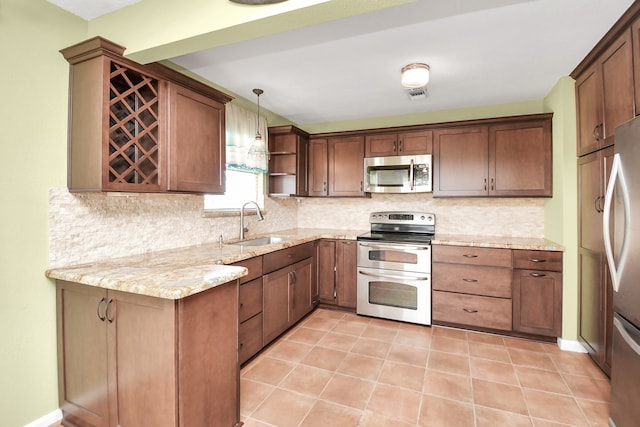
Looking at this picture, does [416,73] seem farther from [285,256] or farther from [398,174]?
[285,256]

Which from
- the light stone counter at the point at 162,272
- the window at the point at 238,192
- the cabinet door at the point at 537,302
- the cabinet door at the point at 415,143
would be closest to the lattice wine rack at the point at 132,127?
the light stone counter at the point at 162,272

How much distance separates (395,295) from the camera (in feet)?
10.8

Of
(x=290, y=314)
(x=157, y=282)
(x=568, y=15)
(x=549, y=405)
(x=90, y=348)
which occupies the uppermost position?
(x=568, y=15)

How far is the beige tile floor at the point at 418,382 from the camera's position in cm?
182

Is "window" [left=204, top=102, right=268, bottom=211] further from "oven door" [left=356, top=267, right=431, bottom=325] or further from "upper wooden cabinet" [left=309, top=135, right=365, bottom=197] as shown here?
"oven door" [left=356, top=267, right=431, bottom=325]

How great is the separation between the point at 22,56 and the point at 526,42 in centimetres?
315

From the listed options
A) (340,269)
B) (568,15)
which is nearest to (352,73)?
(568,15)

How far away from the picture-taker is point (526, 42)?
2.15 meters

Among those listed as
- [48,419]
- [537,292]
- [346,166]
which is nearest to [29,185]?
[48,419]

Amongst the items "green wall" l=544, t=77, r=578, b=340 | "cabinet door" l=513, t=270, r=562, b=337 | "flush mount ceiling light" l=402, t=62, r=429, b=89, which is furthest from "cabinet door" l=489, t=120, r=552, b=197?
"flush mount ceiling light" l=402, t=62, r=429, b=89

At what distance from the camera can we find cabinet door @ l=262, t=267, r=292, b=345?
260 centimetres

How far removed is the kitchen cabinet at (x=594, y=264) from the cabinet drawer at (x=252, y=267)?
252cm

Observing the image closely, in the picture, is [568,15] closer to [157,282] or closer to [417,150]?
[417,150]

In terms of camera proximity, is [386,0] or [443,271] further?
[443,271]
